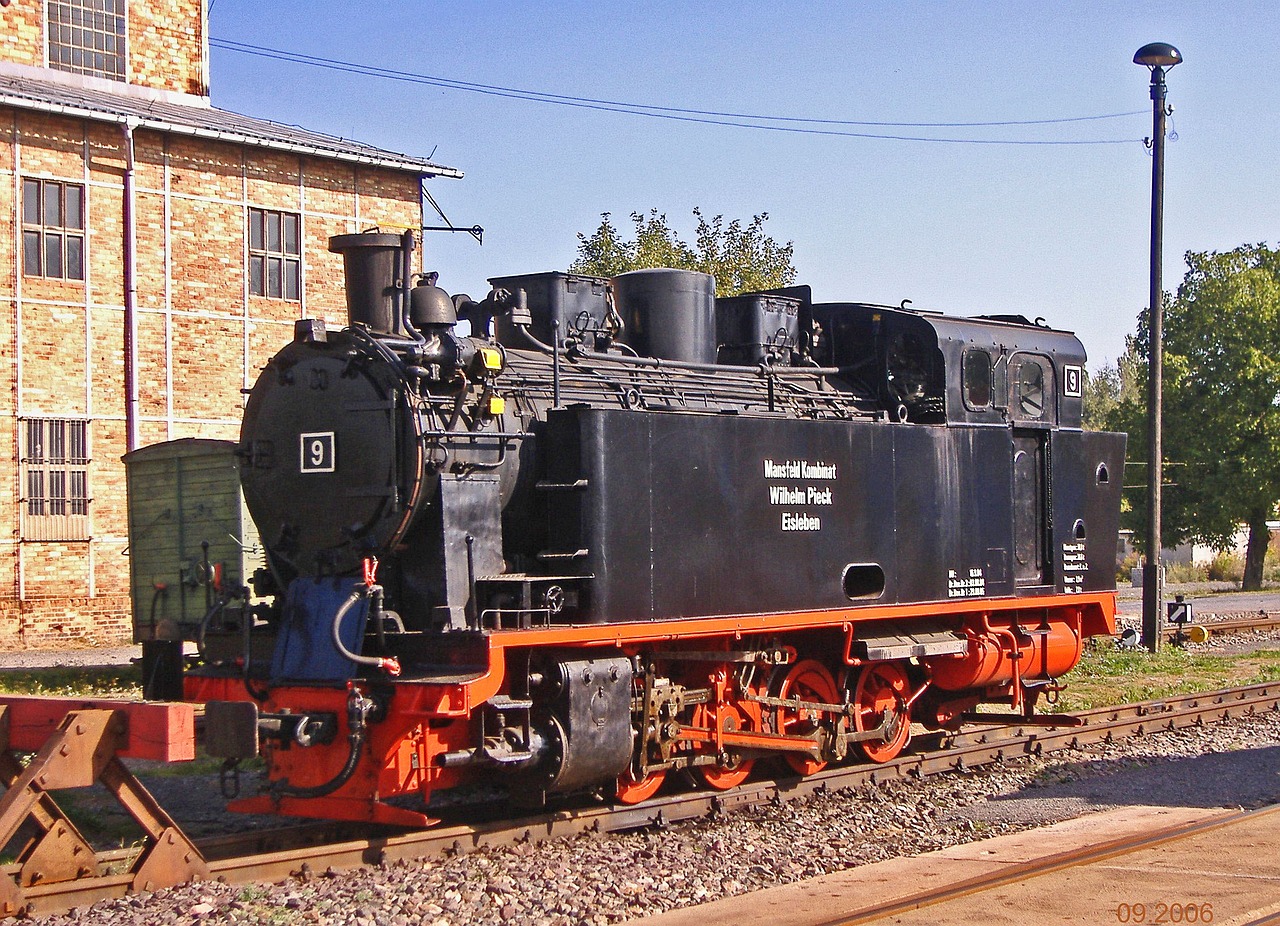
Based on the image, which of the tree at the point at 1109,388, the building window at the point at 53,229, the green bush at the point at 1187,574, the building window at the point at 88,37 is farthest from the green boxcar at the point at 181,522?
the tree at the point at 1109,388

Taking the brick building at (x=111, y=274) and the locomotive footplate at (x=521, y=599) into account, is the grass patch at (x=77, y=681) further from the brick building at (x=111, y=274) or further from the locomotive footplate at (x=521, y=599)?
the locomotive footplate at (x=521, y=599)

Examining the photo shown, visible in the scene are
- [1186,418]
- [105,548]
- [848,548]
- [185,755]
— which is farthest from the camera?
[1186,418]

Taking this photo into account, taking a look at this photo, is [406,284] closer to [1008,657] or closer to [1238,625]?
[1008,657]

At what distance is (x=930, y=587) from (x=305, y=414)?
4906mm

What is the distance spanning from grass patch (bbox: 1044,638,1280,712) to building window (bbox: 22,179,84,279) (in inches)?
606

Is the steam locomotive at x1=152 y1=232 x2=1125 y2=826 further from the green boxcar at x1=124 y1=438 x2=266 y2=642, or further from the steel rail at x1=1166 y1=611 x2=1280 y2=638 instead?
the steel rail at x1=1166 y1=611 x2=1280 y2=638

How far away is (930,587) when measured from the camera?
35.1 feet

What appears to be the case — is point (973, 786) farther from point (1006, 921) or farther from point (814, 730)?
point (1006, 921)

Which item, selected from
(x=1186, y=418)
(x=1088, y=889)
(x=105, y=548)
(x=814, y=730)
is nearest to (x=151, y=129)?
(x=105, y=548)

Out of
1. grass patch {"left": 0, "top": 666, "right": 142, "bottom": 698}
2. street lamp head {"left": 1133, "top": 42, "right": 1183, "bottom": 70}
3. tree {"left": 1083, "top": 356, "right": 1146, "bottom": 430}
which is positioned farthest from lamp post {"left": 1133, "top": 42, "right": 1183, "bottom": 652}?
tree {"left": 1083, "top": 356, "right": 1146, "bottom": 430}

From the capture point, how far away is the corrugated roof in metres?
20.7

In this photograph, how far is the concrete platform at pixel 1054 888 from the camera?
6234 mm

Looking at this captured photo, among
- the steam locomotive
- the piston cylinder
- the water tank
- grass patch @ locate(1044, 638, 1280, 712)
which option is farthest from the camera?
grass patch @ locate(1044, 638, 1280, 712)

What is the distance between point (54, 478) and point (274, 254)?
5099 mm
